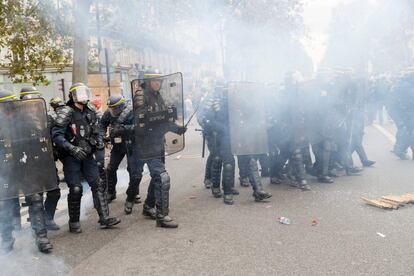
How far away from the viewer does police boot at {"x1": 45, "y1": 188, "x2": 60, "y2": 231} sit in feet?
17.5

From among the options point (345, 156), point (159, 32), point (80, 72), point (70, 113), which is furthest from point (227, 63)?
point (70, 113)

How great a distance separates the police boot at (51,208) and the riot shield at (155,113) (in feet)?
3.29

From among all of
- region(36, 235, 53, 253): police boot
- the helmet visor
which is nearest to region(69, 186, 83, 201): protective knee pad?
region(36, 235, 53, 253): police boot

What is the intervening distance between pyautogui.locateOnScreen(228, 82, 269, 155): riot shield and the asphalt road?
0.66 metres

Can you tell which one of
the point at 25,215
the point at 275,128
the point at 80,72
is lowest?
the point at 25,215

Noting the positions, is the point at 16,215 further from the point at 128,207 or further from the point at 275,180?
the point at 275,180

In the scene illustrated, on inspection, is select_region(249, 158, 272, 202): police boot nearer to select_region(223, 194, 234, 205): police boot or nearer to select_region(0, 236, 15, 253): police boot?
select_region(223, 194, 234, 205): police boot

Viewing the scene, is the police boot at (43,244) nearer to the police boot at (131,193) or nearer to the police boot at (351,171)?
the police boot at (131,193)

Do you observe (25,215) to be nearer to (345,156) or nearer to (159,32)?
(345,156)

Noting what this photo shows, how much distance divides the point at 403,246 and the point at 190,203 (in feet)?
8.87

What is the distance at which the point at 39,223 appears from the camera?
4.64m

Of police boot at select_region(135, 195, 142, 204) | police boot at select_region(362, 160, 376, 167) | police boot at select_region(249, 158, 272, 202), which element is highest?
police boot at select_region(249, 158, 272, 202)

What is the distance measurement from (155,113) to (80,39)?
5.41m

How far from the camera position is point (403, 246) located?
166 inches
